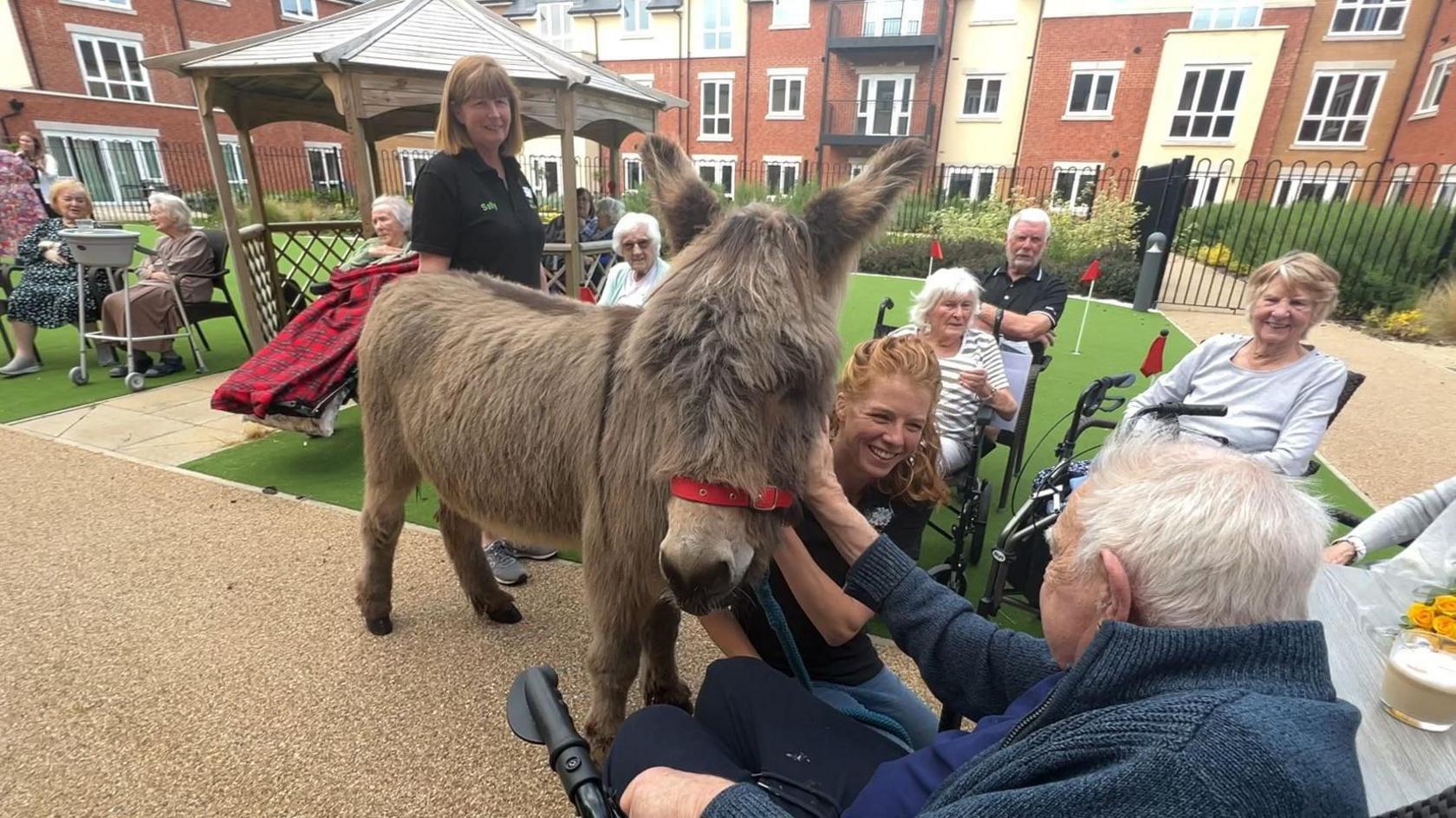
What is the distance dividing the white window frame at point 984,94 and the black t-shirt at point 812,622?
28173mm

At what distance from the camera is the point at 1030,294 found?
488cm

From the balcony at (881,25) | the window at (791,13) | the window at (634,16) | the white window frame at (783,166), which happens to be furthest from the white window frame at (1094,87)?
the window at (634,16)

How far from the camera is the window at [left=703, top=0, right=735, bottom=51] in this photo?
27406mm

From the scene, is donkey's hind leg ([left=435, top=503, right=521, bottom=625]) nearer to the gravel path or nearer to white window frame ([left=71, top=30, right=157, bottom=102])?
the gravel path

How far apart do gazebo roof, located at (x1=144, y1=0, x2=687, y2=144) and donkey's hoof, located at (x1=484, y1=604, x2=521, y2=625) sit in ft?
16.6

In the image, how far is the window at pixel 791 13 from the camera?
1040 inches

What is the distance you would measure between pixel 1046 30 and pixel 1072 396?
77.9ft

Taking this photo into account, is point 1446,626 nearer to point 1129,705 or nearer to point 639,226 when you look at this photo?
point 1129,705

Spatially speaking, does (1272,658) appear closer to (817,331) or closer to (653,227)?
(817,331)

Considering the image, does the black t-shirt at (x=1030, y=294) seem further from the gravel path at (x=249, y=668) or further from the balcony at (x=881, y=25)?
the balcony at (x=881, y=25)

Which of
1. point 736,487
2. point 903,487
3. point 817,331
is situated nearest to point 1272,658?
point 736,487

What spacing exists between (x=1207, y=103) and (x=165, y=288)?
99.7 feet

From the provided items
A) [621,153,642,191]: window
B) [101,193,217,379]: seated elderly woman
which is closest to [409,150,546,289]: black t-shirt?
[101,193,217,379]: seated elderly woman

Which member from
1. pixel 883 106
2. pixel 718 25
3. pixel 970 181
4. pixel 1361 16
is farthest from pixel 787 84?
pixel 1361 16
